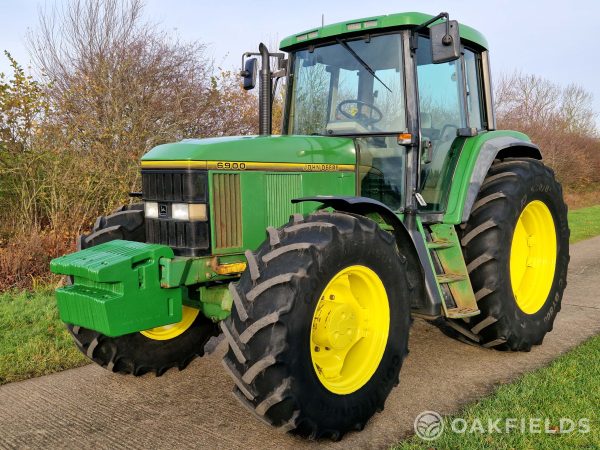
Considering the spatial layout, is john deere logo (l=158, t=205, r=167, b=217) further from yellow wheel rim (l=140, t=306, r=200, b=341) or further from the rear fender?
the rear fender

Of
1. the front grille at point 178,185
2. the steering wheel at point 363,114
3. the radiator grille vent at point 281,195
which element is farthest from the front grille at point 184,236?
the steering wheel at point 363,114

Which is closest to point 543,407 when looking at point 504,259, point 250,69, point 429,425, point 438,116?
point 429,425

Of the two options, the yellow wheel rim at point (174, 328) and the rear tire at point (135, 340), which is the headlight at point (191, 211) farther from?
the yellow wheel rim at point (174, 328)

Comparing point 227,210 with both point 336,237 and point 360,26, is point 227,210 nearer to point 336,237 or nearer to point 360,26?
point 336,237

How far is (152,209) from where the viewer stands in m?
3.56

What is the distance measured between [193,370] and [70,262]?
134 cm

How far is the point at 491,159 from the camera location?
4.39 metres

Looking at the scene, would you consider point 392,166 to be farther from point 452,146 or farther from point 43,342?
point 43,342

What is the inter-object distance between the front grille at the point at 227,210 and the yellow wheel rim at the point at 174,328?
2.82ft

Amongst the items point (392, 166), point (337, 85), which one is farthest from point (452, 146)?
point (337, 85)

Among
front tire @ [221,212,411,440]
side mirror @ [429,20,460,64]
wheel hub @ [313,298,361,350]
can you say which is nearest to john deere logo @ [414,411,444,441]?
front tire @ [221,212,411,440]

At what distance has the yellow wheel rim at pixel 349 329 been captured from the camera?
3072 mm

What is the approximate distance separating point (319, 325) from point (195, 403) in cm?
106

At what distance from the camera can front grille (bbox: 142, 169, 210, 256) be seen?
330cm
